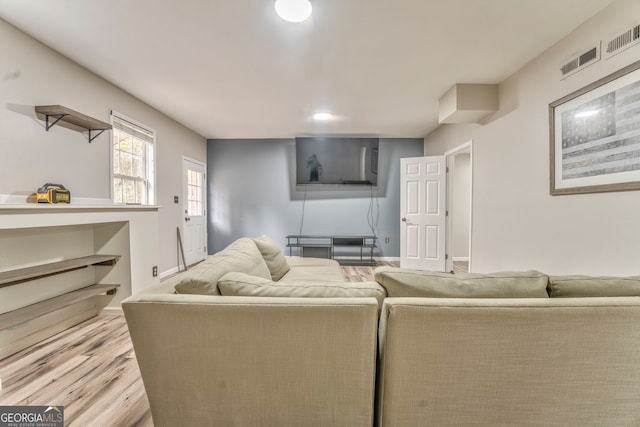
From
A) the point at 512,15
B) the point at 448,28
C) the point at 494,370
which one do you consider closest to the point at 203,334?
the point at 494,370

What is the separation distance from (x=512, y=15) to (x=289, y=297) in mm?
2478

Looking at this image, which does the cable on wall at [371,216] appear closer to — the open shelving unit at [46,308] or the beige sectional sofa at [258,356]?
the open shelving unit at [46,308]

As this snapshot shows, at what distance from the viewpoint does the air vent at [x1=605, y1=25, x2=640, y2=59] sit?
167 centimetres

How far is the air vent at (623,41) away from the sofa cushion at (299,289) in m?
2.27

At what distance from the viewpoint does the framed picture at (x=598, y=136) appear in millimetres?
1681

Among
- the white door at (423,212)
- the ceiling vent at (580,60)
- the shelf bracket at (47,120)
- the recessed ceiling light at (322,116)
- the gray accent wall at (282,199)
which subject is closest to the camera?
the ceiling vent at (580,60)

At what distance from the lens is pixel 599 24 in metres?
1.91

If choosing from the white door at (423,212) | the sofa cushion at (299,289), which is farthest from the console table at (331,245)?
the sofa cushion at (299,289)

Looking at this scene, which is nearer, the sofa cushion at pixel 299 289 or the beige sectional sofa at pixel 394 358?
the beige sectional sofa at pixel 394 358

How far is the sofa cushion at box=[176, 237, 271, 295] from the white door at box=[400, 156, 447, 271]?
335 cm

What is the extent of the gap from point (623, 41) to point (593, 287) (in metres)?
1.79

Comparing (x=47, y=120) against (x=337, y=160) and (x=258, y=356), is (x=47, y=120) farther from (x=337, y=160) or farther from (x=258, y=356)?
(x=337, y=160)

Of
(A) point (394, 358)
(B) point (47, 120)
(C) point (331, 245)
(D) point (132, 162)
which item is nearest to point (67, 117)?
(B) point (47, 120)

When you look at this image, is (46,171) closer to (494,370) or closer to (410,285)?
(410,285)
